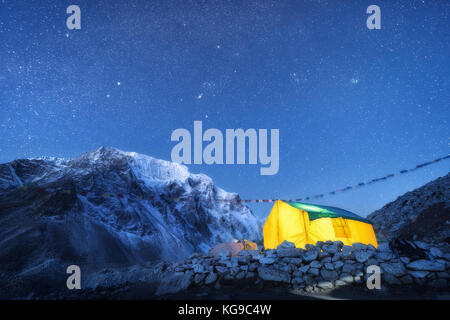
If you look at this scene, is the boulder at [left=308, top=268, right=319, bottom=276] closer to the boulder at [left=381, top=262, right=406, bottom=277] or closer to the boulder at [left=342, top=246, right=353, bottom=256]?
the boulder at [left=342, top=246, right=353, bottom=256]

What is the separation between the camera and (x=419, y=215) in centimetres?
1625

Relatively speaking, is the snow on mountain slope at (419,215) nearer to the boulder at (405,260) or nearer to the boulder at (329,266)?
the boulder at (405,260)

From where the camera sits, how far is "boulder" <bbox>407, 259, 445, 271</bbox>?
21.7 ft

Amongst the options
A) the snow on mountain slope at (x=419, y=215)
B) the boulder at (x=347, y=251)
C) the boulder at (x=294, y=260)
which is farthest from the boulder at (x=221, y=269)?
the snow on mountain slope at (x=419, y=215)

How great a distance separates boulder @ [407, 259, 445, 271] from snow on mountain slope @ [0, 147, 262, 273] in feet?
67.3

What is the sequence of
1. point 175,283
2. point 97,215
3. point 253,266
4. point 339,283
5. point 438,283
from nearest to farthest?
point 438,283, point 339,283, point 175,283, point 253,266, point 97,215

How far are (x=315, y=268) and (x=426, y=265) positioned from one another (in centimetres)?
324

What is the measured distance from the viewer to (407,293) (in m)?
6.29

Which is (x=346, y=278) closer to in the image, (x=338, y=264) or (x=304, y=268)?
(x=338, y=264)

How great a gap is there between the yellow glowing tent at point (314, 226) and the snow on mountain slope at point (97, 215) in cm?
1599

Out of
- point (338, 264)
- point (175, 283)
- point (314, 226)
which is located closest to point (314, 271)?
point (338, 264)
